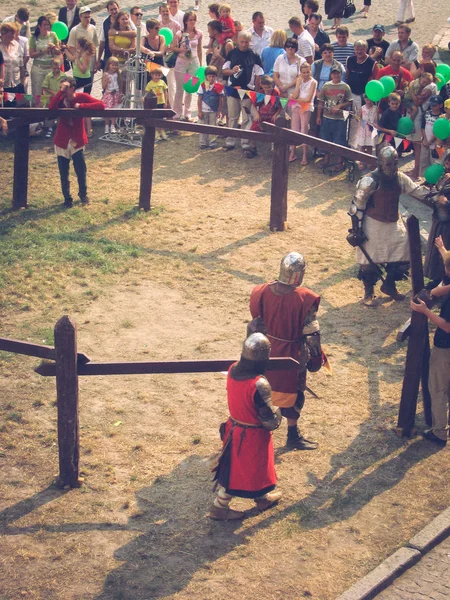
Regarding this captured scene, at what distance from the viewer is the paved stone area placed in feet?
21.1

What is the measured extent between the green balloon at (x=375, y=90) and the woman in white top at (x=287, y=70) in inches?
54.2

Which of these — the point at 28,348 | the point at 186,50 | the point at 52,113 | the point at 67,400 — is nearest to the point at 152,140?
the point at 52,113

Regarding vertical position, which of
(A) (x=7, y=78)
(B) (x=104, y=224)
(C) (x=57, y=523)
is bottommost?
(C) (x=57, y=523)

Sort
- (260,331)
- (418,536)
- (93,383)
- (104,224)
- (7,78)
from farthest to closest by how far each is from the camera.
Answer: (7,78)
(104,224)
(93,383)
(260,331)
(418,536)

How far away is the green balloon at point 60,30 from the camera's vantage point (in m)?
16.3

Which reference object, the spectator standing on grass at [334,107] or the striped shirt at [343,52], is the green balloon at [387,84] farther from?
the striped shirt at [343,52]

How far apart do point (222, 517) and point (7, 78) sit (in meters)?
10.5

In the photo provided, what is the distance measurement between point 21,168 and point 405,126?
533 cm

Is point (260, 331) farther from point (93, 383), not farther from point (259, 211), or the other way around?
point (259, 211)

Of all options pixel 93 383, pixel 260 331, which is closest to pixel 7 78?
pixel 93 383

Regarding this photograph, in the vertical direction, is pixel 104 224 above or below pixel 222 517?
above

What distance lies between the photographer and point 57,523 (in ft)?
22.9

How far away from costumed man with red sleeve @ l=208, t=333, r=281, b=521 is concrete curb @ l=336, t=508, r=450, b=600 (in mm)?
1005

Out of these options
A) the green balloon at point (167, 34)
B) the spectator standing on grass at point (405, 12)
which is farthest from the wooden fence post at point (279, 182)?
the spectator standing on grass at point (405, 12)
